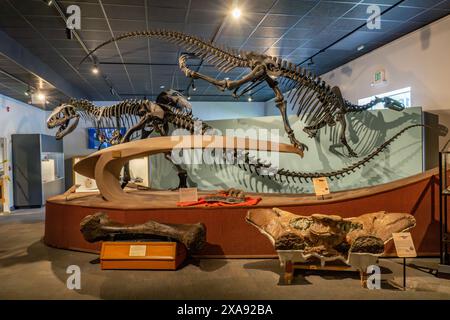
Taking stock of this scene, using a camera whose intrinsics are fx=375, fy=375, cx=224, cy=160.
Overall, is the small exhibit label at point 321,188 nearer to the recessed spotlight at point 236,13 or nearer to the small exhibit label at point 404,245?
the small exhibit label at point 404,245

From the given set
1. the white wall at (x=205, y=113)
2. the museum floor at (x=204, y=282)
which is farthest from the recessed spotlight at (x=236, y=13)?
the white wall at (x=205, y=113)

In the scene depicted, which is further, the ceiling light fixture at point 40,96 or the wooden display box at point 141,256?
the ceiling light fixture at point 40,96

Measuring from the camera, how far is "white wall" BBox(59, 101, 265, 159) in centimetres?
1412

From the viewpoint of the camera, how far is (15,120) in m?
11.3

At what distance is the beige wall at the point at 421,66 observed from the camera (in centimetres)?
639

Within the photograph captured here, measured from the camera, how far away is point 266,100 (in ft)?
51.4

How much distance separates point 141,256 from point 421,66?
5887mm

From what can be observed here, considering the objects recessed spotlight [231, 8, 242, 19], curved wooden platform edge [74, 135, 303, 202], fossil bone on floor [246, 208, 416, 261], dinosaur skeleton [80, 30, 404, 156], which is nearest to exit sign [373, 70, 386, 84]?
dinosaur skeleton [80, 30, 404, 156]

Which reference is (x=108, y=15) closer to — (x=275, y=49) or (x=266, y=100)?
(x=275, y=49)

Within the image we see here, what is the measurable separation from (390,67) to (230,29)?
336 centimetres

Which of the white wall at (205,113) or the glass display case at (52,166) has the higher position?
the white wall at (205,113)

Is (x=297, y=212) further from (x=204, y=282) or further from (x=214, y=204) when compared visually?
(x=204, y=282)
